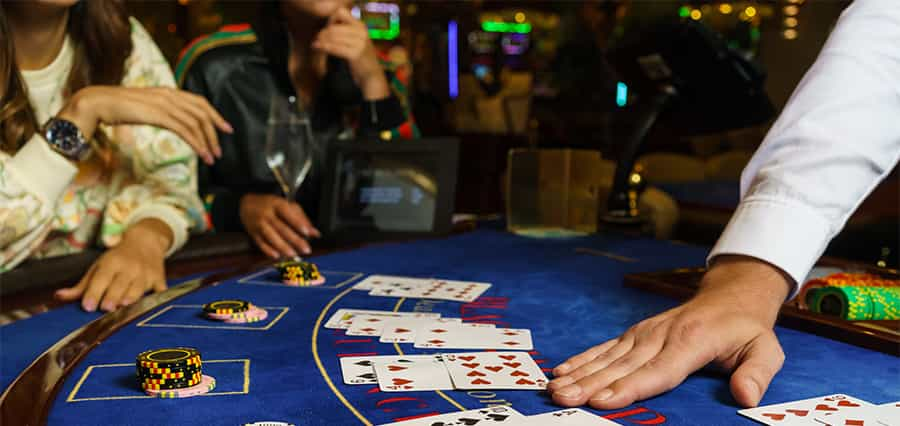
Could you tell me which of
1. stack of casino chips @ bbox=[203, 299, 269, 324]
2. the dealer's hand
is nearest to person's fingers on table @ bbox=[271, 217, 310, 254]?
stack of casino chips @ bbox=[203, 299, 269, 324]

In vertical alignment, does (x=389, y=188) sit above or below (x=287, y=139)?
below

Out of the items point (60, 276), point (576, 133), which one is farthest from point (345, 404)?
point (576, 133)

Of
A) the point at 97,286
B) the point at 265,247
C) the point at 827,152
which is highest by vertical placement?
the point at 827,152

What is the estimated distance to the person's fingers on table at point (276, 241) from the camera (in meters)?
1.97

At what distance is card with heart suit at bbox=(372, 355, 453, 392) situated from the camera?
940mm

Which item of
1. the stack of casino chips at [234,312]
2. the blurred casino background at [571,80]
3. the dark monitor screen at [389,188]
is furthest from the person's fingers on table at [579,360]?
the dark monitor screen at [389,188]

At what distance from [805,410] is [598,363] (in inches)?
8.9

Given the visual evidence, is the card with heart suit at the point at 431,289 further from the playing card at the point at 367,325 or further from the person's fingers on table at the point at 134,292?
the person's fingers on table at the point at 134,292

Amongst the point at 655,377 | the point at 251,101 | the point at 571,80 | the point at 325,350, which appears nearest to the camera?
the point at 655,377

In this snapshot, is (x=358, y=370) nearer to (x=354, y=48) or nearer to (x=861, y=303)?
(x=861, y=303)

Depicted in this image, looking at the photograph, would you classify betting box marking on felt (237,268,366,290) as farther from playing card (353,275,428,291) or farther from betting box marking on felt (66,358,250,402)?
betting box marking on felt (66,358,250,402)

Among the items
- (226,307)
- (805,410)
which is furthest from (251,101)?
(805,410)

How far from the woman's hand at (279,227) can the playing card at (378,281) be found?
0.41 metres

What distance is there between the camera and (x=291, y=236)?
2033mm
